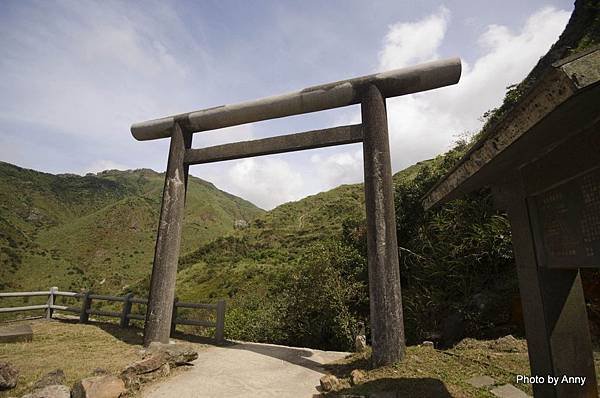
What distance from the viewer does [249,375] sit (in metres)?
4.75

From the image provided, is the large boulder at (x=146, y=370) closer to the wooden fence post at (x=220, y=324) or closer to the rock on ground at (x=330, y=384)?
the wooden fence post at (x=220, y=324)

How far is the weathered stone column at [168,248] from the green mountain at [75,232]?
1267 inches

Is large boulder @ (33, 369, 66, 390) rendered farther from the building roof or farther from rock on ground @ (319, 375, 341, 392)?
the building roof

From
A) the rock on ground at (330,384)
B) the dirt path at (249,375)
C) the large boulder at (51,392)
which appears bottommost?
the dirt path at (249,375)

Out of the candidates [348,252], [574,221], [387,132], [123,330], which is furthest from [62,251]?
[574,221]

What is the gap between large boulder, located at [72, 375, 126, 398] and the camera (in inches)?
140

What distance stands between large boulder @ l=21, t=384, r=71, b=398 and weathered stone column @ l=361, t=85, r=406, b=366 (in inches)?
155

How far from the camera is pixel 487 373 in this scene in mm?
4254

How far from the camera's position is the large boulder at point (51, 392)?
3469 millimetres

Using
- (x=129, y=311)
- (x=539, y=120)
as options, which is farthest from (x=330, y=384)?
(x=129, y=311)

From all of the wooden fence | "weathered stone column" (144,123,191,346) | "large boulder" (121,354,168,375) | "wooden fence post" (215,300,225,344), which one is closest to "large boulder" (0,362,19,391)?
"large boulder" (121,354,168,375)

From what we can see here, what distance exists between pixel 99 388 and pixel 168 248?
3152 millimetres

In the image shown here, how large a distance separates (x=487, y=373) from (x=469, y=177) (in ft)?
10.9

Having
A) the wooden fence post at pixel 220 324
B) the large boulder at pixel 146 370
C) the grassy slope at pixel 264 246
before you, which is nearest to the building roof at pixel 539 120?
the large boulder at pixel 146 370
